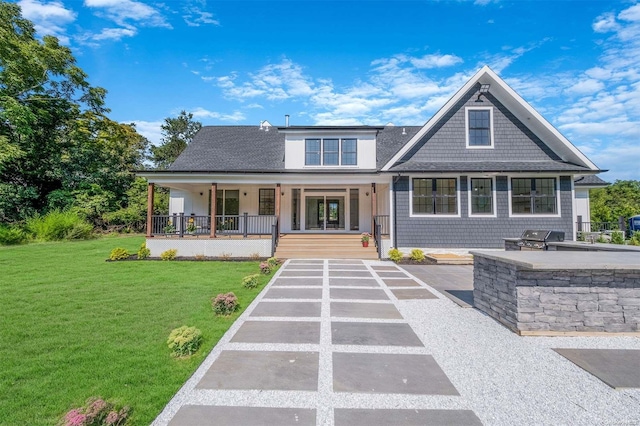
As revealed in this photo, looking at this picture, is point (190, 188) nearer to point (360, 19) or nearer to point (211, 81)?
point (211, 81)

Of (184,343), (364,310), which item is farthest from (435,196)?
(184,343)

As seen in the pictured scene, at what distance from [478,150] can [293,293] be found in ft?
36.3

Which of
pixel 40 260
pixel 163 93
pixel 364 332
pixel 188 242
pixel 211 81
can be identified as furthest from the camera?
pixel 163 93

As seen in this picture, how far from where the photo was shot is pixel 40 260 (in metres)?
10.6

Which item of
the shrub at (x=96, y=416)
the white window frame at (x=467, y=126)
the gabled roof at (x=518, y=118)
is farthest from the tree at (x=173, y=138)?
the shrub at (x=96, y=416)

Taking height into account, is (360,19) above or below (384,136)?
above

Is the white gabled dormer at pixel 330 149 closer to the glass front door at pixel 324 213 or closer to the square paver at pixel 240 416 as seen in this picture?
the glass front door at pixel 324 213

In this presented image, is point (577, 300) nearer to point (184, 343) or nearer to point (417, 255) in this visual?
point (184, 343)

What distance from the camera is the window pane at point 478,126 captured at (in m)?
12.9

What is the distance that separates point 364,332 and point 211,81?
16.0m

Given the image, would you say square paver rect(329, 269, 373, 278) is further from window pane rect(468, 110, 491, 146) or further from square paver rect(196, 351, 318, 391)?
window pane rect(468, 110, 491, 146)

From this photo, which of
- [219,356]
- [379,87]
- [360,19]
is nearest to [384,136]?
[379,87]

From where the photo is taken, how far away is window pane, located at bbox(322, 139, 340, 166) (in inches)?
572

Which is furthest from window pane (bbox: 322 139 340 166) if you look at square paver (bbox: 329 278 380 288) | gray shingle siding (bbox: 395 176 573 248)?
square paver (bbox: 329 278 380 288)
